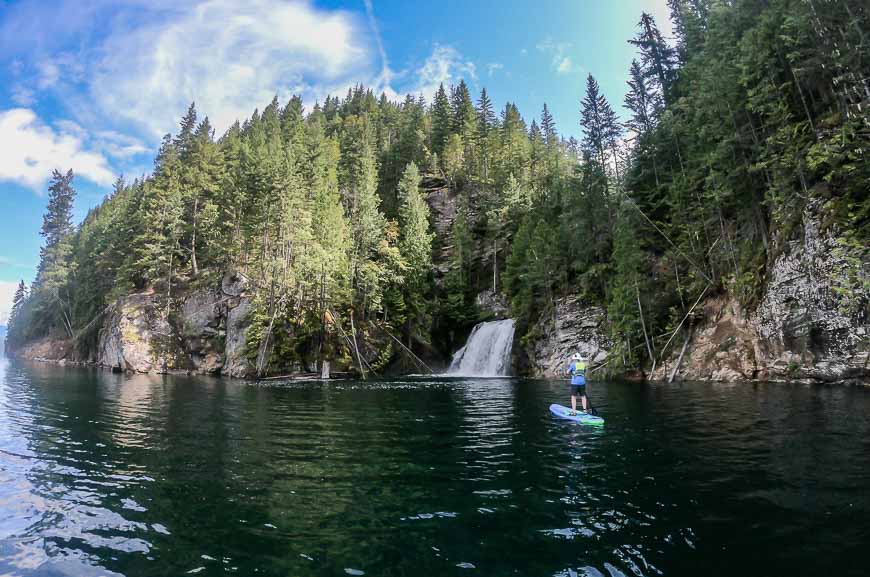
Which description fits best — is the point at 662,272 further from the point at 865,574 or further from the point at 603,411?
the point at 865,574

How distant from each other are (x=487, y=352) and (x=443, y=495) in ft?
127

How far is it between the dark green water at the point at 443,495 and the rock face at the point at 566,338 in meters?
22.8

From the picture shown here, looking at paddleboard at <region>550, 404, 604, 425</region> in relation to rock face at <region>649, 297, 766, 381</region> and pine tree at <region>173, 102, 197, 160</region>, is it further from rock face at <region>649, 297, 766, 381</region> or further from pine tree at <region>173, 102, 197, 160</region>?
pine tree at <region>173, 102, 197, 160</region>

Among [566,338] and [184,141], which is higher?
[184,141]

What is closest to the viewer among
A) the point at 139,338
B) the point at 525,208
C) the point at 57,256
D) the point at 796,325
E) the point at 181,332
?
the point at 796,325

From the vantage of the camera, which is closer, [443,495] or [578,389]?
[443,495]

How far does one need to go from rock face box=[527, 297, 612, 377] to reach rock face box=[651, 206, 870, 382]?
999cm

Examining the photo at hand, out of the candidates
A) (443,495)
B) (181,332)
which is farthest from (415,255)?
(443,495)

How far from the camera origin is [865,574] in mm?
4754

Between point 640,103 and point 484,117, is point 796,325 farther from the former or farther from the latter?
point 484,117

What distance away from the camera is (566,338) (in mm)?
40844

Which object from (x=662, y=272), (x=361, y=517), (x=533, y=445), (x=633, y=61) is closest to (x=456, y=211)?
(x=633, y=61)

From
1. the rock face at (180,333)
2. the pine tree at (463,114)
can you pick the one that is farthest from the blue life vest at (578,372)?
the pine tree at (463,114)

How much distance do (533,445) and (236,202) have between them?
51.2 metres
